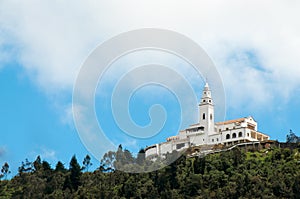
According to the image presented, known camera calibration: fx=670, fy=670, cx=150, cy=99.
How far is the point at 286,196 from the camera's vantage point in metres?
58.0

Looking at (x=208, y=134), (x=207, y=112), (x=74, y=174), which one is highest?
(x=207, y=112)

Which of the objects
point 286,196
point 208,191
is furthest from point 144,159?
point 286,196

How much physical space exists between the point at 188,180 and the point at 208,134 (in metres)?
16.6

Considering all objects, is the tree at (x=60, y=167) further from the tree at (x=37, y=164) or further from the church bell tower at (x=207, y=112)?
the church bell tower at (x=207, y=112)

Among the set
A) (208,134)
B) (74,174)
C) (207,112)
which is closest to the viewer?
(74,174)

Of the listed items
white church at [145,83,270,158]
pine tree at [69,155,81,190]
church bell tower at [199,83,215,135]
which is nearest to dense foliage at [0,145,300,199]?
pine tree at [69,155,81,190]

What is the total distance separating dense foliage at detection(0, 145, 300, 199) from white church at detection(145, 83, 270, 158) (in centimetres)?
457

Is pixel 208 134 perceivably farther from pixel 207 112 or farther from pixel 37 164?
pixel 37 164

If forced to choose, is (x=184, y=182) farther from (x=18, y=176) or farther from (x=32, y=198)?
(x=18, y=176)

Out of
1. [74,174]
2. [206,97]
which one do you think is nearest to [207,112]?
[206,97]

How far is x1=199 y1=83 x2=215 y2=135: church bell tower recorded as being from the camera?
80.9 meters

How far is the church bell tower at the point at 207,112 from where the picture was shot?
80.9 metres

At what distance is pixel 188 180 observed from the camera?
6438 cm

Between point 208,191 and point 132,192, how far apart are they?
8483 millimetres
